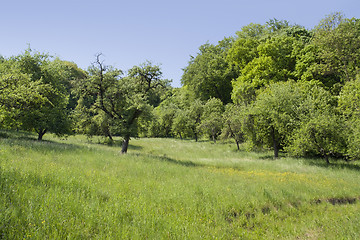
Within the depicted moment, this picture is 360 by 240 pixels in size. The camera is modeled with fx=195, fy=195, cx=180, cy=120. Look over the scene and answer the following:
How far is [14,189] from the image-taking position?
5.07 m

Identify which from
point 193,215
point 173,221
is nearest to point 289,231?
point 193,215

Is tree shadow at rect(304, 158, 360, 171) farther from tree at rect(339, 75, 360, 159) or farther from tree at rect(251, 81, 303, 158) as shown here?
tree at rect(251, 81, 303, 158)

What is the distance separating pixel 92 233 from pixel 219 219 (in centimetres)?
403

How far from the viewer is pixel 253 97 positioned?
35875mm

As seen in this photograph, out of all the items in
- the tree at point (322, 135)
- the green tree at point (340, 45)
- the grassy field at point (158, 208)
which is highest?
the green tree at point (340, 45)

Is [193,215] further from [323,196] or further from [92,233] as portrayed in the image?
[323,196]

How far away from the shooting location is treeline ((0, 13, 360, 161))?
59.5ft

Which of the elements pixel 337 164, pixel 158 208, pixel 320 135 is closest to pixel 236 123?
pixel 320 135

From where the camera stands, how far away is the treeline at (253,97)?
18.1m

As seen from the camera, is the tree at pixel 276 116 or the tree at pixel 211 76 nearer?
the tree at pixel 276 116

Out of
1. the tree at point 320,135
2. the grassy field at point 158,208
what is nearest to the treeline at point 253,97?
the tree at point 320,135

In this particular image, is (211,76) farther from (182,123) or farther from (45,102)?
(45,102)

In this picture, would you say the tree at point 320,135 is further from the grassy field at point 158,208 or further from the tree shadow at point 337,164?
the grassy field at point 158,208

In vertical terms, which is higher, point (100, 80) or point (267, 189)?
point (100, 80)
